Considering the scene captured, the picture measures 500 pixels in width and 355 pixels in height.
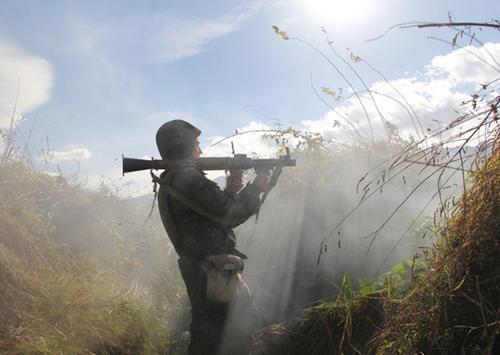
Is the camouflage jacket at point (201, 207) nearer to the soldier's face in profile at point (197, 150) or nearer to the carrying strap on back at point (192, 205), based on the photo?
the carrying strap on back at point (192, 205)

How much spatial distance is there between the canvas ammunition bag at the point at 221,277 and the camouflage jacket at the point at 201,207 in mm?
112

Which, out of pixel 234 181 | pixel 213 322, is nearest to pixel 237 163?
pixel 234 181

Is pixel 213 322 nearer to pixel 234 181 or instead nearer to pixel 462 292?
pixel 234 181

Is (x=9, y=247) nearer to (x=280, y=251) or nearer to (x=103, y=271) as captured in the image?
(x=103, y=271)

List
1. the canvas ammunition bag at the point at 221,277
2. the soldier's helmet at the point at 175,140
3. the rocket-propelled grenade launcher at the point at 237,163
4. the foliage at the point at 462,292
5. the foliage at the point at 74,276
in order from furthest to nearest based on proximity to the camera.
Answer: the foliage at the point at 74,276
the rocket-propelled grenade launcher at the point at 237,163
the soldier's helmet at the point at 175,140
the canvas ammunition bag at the point at 221,277
the foliage at the point at 462,292

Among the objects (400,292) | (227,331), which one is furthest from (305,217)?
(400,292)

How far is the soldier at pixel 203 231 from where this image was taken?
3303mm

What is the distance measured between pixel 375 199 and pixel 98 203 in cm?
592

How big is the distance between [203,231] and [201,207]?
0.63ft

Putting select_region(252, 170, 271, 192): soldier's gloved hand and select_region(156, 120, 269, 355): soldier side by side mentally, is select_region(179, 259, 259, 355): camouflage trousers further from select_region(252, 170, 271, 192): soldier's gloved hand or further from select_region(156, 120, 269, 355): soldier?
select_region(252, 170, 271, 192): soldier's gloved hand

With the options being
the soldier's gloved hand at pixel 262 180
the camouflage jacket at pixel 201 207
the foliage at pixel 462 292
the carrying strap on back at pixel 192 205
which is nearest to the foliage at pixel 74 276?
the camouflage jacket at pixel 201 207

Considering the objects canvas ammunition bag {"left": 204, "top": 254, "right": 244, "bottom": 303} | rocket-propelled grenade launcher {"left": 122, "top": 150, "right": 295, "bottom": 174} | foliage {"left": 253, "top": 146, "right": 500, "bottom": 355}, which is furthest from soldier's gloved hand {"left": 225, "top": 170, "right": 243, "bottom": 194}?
foliage {"left": 253, "top": 146, "right": 500, "bottom": 355}

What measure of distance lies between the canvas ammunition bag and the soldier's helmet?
2.67ft

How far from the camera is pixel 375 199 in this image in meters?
5.17
